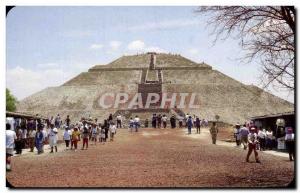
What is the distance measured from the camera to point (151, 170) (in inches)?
561

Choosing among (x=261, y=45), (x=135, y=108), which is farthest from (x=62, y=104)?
(x=261, y=45)

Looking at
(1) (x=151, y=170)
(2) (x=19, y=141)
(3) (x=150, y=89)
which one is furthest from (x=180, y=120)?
(1) (x=151, y=170)

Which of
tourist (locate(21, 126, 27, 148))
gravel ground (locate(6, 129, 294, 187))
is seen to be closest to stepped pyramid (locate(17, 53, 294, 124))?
tourist (locate(21, 126, 27, 148))

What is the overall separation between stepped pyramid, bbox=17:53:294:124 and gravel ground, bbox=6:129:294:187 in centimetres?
2406

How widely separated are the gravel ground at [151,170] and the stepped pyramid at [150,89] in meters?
24.1

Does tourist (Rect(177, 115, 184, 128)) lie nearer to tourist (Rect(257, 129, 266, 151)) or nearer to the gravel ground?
tourist (Rect(257, 129, 266, 151))

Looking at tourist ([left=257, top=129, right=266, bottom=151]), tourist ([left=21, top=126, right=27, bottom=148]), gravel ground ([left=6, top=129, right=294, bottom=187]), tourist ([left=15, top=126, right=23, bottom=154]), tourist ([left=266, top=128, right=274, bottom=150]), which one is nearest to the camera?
gravel ground ([left=6, top=129, right=294, bottom=187])

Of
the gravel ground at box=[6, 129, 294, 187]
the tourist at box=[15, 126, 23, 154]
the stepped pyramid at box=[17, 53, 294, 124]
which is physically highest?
the stepped pyramid at box=[17, 53, 294, 124]

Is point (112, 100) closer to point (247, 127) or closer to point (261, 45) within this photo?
point (247, 127)

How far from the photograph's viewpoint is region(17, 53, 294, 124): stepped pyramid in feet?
165

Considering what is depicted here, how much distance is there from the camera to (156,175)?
44.2ft

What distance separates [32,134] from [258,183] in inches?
421

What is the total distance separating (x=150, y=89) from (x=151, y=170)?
40840 mm

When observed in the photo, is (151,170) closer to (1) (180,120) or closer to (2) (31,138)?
(2) (31,138)
